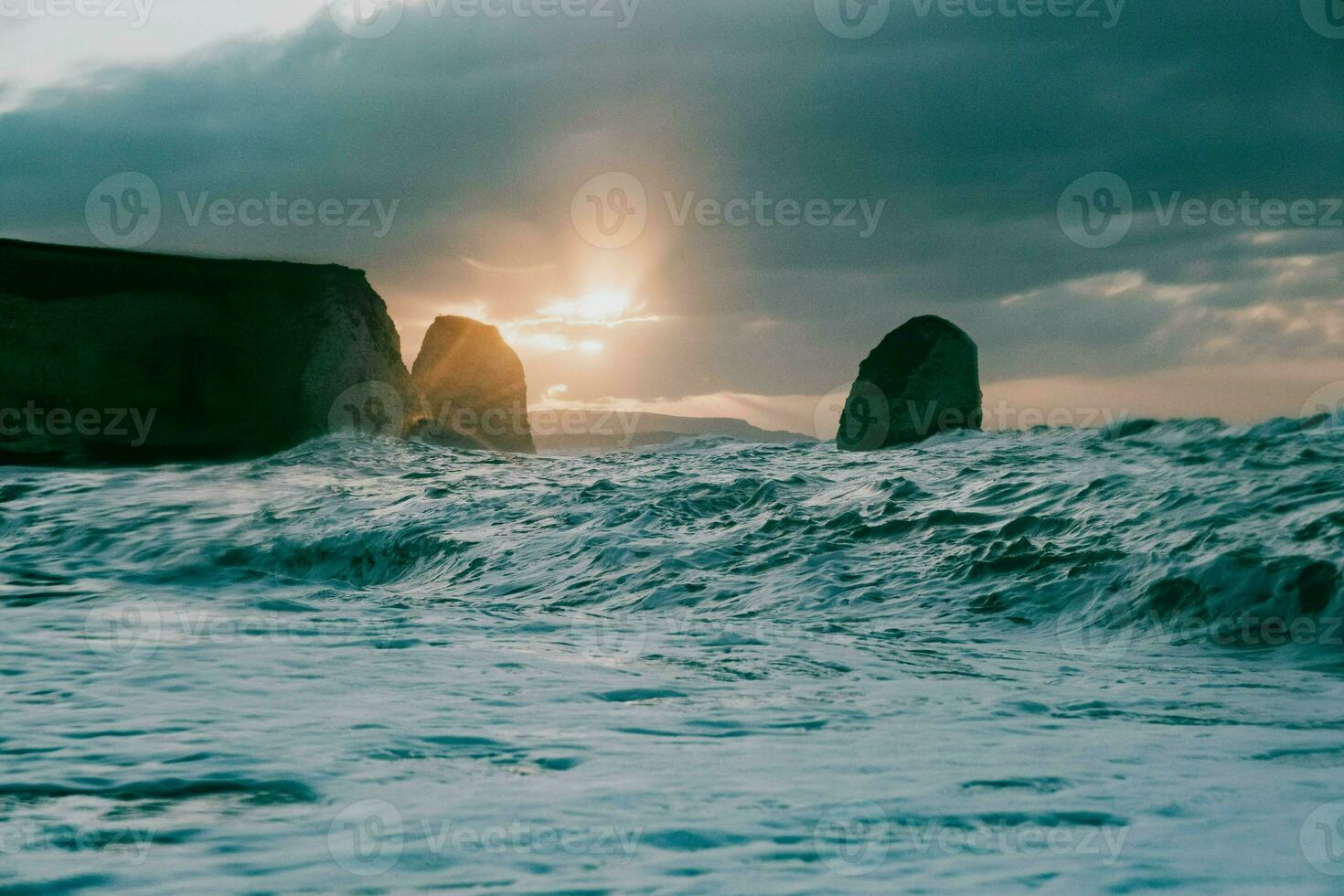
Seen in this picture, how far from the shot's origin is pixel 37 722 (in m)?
3.46

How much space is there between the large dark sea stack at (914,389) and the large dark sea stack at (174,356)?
8.44m

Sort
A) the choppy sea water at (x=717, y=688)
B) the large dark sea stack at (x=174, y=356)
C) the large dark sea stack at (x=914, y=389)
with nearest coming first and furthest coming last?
the choppy sea water at (x=717, y=688)
the large dark sea stack at (x=174, y=356)
the large dark sea stack at (x=914, y=389)

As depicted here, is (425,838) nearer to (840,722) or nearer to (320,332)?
(840,722)

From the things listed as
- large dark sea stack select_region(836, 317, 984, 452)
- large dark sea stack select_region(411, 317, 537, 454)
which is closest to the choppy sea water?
large dark sea stack select_region(836, 317, 984, 452)

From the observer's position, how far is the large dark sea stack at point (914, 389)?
18.8 m

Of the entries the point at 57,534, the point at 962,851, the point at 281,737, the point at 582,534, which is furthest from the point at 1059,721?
the point at 57,534

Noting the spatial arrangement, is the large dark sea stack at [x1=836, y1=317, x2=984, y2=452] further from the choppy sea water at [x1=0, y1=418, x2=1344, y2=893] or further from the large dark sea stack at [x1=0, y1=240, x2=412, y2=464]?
the choppy sea water at [x1=0, y1=418, x2=1344, y2=893]

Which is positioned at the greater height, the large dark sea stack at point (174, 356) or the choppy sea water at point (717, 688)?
the large dark sea stack at point (174, 356)

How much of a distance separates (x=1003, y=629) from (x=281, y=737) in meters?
3.94

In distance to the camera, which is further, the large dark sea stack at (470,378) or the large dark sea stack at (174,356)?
the large dark sea stack at (470,378)

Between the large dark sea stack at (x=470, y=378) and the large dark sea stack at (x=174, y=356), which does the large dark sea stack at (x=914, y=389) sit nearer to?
the large dark sea stack at (x=174, y=356)

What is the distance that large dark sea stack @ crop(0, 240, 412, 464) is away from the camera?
46.2 feet

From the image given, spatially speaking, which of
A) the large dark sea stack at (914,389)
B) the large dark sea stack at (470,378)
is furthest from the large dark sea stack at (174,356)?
the large dark sea stack at (470,378)

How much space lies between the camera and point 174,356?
14750mm
